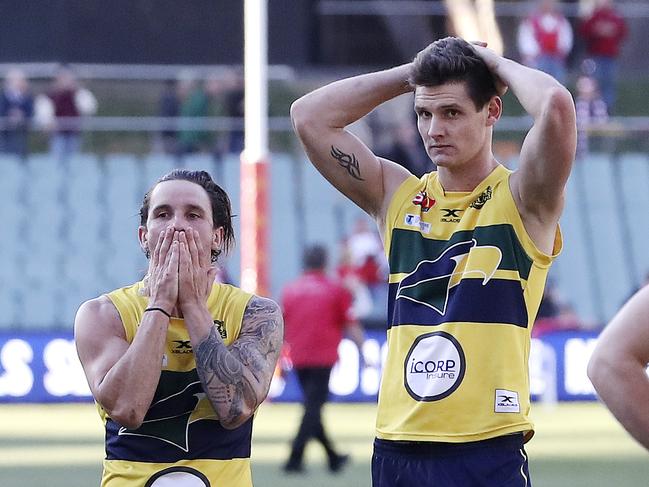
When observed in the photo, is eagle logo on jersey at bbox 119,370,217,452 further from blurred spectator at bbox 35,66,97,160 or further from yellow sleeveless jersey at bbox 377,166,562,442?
blurred spectator at bbox 35,66,97,160

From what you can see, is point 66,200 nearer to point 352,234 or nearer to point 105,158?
point 105,158

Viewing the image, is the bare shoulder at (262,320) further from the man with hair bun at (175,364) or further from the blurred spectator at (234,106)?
the blurred spectator at (234,106)

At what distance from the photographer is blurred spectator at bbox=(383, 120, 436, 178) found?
866 inches

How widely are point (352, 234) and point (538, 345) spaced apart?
4186 millimetres

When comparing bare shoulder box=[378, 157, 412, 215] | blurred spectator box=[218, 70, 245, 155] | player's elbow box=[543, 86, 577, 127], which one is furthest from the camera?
blurred spectator box=[218, 70, 245, 155]

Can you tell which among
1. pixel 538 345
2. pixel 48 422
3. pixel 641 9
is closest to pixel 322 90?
pixel 48 422

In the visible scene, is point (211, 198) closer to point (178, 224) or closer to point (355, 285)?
point (178, 224)

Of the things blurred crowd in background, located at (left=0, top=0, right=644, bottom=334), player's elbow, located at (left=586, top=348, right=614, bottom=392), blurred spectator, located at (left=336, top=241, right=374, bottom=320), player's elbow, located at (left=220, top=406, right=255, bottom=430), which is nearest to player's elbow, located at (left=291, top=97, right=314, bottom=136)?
player's elbow, located at (left=220, top=406, right=255, bottom=430)

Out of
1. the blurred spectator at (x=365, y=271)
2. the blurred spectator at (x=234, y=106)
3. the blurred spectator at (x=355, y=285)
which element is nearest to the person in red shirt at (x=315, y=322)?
the blurred spectator at (x=355, y=285)

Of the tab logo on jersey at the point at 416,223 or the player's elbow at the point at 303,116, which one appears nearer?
the tab logo on jersey at the point at 416,223

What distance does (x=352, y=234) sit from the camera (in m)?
23.8

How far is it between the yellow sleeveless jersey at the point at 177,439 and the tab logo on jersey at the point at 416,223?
0.90 meters

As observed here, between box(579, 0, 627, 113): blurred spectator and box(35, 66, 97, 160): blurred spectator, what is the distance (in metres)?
8.05

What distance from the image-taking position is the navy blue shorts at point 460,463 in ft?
16.4
